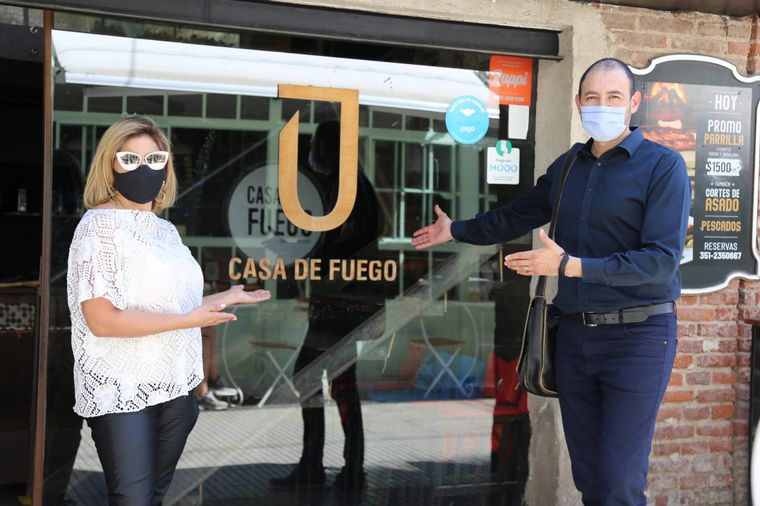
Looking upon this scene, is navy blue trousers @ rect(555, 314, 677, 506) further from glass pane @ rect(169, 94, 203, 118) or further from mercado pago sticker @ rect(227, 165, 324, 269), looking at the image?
glass pane @ rect(169, 94, 203, 118)

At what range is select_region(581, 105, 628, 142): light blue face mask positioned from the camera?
3.32 meters

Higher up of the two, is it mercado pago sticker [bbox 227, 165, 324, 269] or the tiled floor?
mercado pago sticker [bbox 227, 165, 324, 269]

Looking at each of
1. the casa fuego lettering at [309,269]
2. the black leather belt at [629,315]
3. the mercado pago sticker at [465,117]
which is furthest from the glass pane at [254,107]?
the black leather belt at [629,315]

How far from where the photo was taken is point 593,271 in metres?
3.08

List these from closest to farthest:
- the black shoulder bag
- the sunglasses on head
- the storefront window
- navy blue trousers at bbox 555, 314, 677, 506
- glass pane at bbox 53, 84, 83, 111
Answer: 1. the sunglasses on head
2. navy blue trousers at bbox 555, 314, 677, 506
3. the black shoulder bag
4. glass pane at bbox 53, 84, 83, 111
5. the storefront window

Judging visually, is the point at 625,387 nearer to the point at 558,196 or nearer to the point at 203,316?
the point at 558,196

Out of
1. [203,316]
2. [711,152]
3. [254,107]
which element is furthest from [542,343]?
[254,107]

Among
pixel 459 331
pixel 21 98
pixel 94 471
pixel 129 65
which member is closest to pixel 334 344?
pixel 459 331

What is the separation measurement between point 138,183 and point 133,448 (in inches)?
35.1

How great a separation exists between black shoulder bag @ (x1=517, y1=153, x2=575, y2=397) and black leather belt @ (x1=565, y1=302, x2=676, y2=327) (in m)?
0.24

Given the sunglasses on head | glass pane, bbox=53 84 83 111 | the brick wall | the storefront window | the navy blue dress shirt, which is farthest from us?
the brick wall

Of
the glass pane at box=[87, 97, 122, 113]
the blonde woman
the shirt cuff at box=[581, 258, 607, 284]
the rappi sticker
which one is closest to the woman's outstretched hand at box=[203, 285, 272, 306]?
the blonde woman

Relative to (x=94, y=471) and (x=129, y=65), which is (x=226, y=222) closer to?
(x=129, y=65)

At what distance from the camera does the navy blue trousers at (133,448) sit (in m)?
2.89
